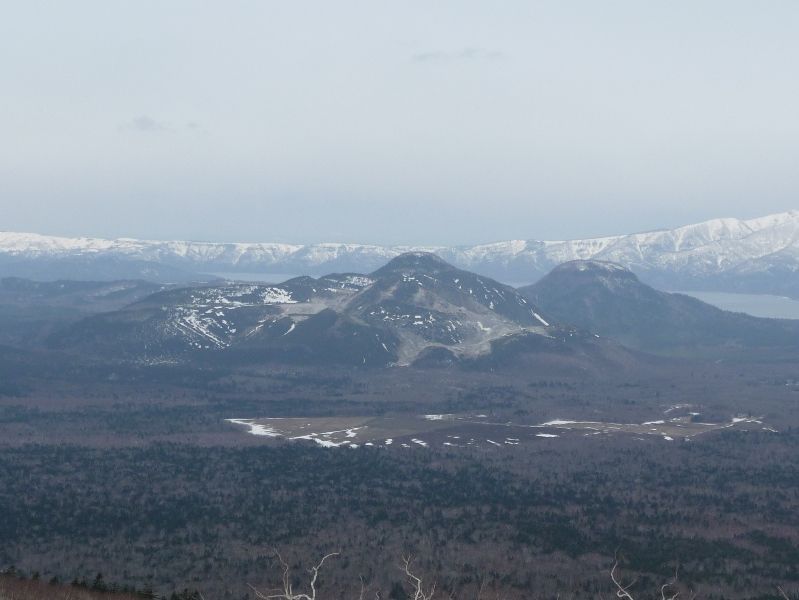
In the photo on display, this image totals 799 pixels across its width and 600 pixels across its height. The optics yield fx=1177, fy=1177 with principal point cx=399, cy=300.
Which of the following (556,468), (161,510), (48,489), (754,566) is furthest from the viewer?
(556,468)

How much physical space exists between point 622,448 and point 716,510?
153 feet

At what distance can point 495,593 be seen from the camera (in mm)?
105500

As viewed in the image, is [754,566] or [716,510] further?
[716,510]

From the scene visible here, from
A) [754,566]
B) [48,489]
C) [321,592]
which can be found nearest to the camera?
[321,592]

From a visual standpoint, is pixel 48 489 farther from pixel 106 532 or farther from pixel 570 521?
pixel 570 521

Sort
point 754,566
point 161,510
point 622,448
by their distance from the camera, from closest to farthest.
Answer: point 754,566 < point 161,510 < point 622,448

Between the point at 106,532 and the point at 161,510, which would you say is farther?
the point at 161,510

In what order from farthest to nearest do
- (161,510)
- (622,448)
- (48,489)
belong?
(622,448)
(48,489)
(161,510)

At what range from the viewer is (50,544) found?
4739 inches

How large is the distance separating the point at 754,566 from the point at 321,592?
142ft

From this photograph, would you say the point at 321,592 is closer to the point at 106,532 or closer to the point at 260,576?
the point at 260,576

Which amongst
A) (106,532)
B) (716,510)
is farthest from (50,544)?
(716,510)

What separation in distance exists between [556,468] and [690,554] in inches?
2093

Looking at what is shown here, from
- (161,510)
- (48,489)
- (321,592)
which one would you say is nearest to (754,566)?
(321,592)
